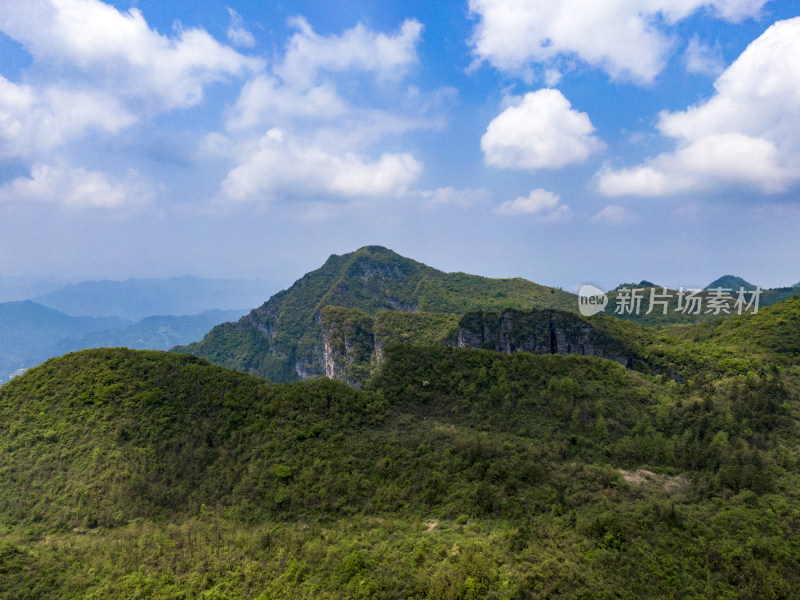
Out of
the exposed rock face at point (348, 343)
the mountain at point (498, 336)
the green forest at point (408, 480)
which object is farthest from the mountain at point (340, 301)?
the green forest at point (408, 480)

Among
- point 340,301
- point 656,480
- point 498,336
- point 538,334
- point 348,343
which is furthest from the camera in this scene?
point 340,301

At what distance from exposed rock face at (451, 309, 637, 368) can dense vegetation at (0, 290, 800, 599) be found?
1293 cm

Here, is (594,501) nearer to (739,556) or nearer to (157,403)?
(739,556)

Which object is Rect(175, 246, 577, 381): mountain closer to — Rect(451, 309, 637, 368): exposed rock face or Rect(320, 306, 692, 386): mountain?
Rect(320, 306, 692, 386): mountain

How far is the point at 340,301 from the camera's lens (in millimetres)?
132000

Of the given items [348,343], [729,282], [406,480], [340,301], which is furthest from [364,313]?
[729,282]

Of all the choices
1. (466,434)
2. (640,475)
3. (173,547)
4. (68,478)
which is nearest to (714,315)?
(640,475)

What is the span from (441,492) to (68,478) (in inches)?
1114

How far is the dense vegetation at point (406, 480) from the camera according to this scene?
16125 millimetres

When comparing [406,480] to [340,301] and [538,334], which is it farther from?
[340,301]

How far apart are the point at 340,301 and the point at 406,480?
110356 mm

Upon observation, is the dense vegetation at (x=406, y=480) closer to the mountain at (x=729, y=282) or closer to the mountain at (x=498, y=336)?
the mountain at (x=498, y=336)

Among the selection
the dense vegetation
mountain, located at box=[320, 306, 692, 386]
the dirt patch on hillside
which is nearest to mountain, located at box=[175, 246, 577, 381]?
mountain, located at box=[320, 306, 692, 386]

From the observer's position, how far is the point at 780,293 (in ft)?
379
